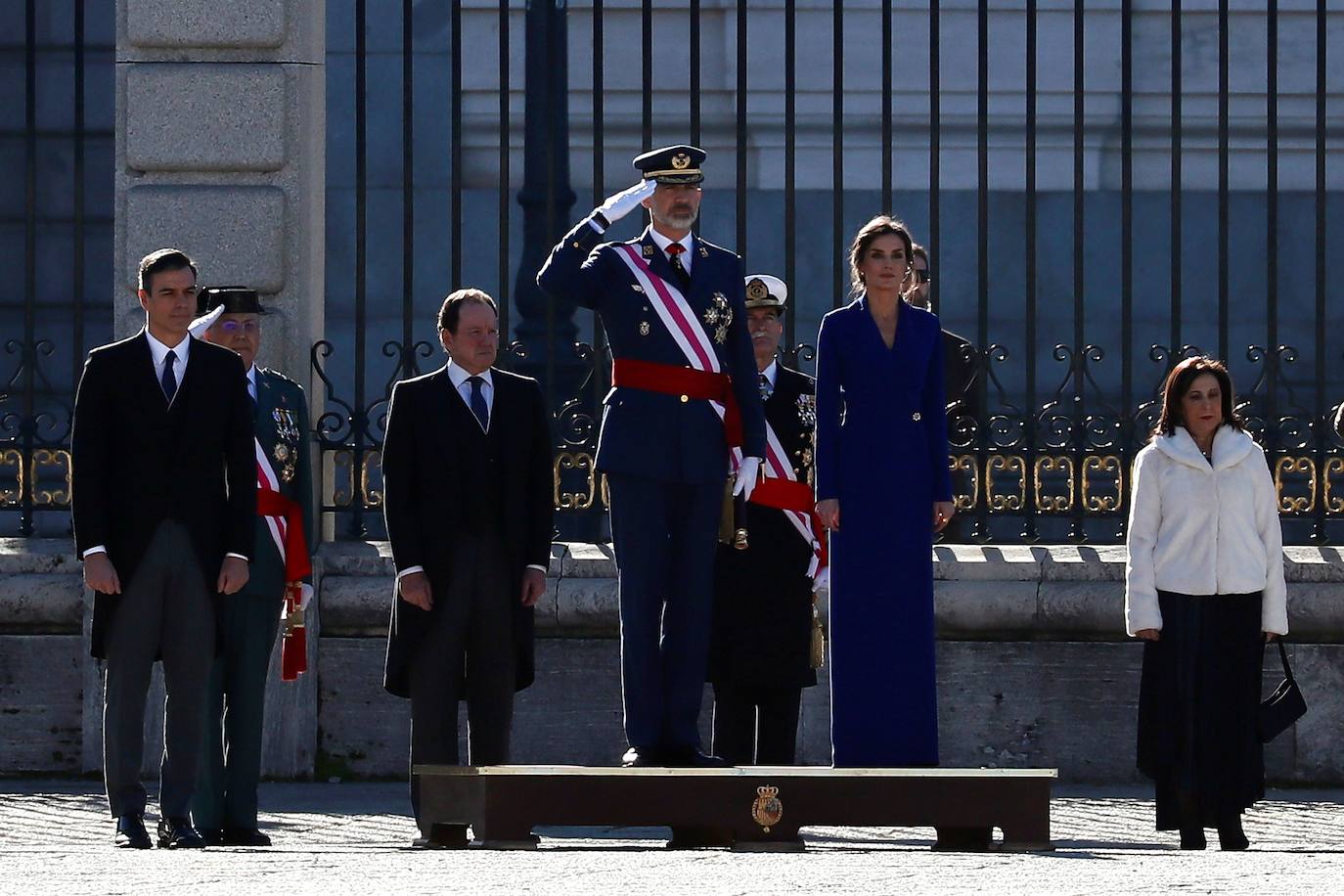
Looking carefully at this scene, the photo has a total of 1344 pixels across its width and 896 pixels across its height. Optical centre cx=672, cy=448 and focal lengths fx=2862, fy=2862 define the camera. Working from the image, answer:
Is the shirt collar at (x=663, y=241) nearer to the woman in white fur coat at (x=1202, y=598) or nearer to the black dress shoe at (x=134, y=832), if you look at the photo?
the woman in white fur coat at (x=1202, y=598)

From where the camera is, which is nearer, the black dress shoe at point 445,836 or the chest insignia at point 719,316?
the black dress shoe at point 445,836

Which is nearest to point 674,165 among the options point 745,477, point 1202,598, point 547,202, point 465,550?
point 745,477

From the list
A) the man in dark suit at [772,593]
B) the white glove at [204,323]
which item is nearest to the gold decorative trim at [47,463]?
the white glove at [204,323]

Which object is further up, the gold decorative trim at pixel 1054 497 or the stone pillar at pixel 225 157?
the stone pillar at pixel 225 157

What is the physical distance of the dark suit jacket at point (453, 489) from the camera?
7523mm

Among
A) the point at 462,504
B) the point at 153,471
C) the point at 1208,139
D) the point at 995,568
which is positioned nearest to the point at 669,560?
the point at 462,504

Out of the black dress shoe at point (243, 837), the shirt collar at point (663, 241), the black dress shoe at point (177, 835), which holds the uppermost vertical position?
the shirt collar at point (663, 241)

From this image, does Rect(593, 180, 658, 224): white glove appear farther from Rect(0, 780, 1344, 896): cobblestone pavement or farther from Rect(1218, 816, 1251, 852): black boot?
Rect(1218, 816, 1251, 852): black boot

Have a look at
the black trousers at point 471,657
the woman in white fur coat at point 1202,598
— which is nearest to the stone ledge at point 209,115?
the black trousers at point 471,657

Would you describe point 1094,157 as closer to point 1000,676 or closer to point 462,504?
point 1000,676

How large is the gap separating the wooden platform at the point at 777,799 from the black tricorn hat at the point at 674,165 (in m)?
1.45

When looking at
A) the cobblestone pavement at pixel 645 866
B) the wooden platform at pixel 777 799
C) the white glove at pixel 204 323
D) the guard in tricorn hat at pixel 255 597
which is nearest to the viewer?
the cobblestone pavement at pixel 645 866

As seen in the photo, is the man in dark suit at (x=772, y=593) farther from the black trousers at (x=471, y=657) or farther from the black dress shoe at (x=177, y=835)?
the black dress shoe at (x=177, y=835)

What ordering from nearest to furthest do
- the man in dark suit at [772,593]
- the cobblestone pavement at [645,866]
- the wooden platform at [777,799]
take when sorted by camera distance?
the cobblestone pavement at [645,866] < the wooden platform at [777,799] < the man in dark suit at [772,593]
